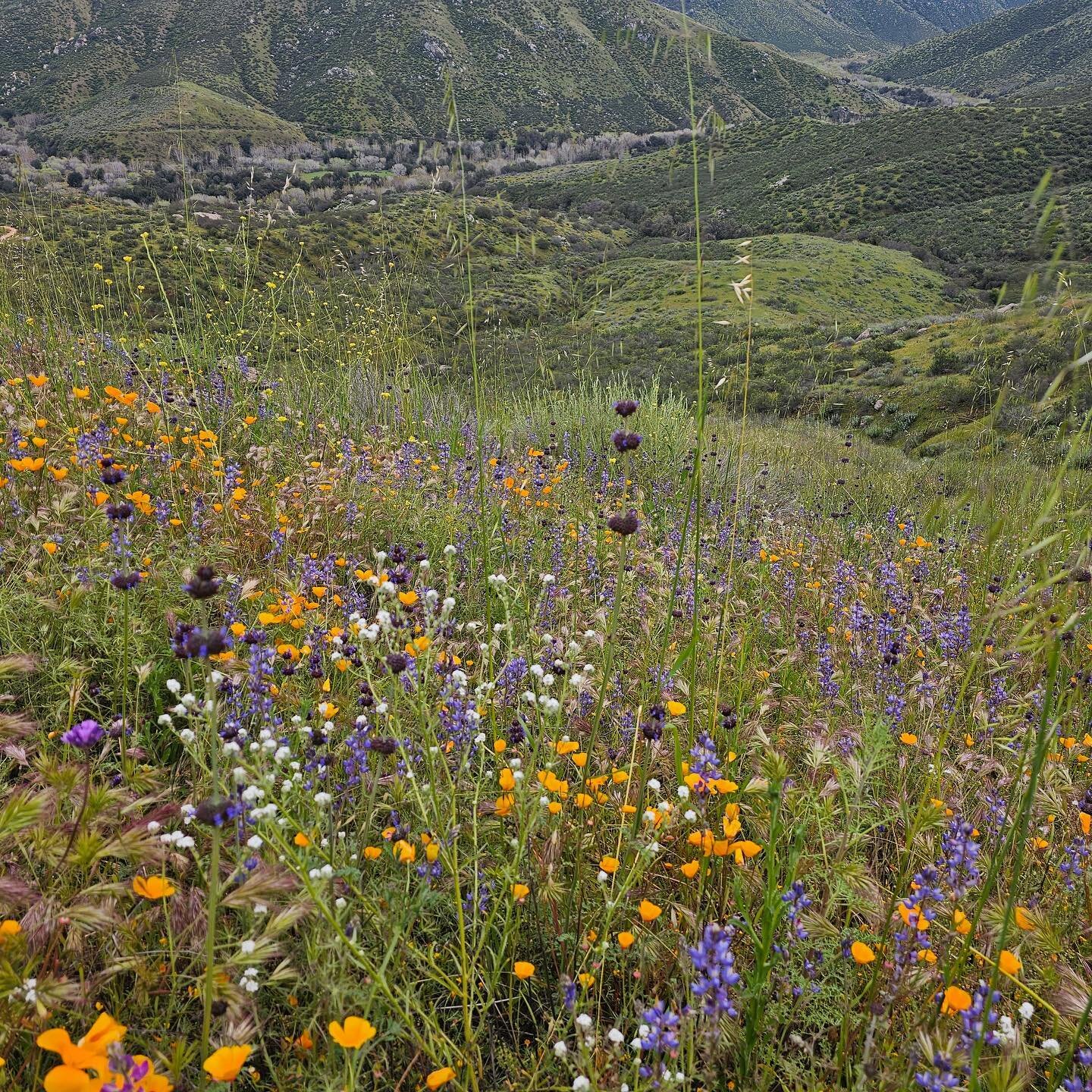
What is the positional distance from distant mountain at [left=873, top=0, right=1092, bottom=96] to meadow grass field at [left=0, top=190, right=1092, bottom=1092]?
14582cm

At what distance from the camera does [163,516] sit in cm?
258

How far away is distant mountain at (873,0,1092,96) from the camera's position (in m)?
121

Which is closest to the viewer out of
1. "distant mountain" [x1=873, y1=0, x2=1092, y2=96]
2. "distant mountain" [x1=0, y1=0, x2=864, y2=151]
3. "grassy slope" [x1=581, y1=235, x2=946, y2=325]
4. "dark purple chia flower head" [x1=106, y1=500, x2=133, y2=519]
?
"dark purple chia flower head" [x1=106, y1=500, x2=133, y2=519]

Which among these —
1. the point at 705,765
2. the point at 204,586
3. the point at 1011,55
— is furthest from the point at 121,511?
the point at 1011,55

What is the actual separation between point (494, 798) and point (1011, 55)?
191205 millimetres

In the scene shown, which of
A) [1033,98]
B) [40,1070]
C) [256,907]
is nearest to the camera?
[256,907]

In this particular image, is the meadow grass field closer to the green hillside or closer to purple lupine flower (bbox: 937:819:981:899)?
purple lupine flower (bbox: 937:819:981:899)

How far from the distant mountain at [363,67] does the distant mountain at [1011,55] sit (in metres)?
37.8

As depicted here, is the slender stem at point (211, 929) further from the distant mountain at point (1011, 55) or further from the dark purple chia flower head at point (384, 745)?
the distant mountain at point (1011, 55)

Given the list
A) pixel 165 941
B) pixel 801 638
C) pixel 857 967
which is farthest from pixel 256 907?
pixel 801 638

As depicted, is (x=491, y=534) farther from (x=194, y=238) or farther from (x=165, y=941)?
(x=194, y=238)

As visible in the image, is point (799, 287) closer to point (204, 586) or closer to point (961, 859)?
point (961, 859)

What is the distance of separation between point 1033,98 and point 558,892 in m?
75.6

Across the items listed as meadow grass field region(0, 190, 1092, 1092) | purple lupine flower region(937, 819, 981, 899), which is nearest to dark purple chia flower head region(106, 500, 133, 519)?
meadow grass field region(0, 190, 1092, 1092)
